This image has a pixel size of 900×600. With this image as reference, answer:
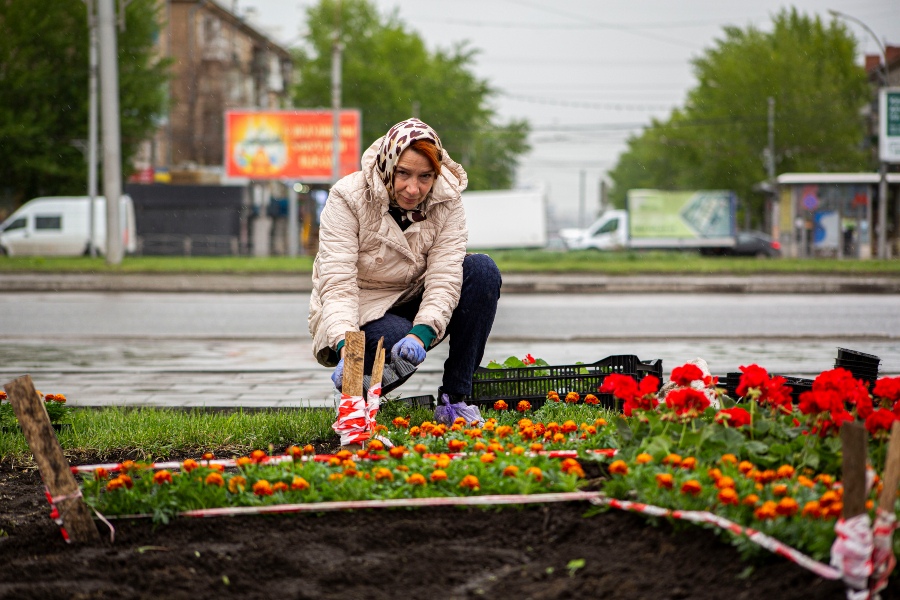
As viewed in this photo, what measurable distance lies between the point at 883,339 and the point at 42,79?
114 feet

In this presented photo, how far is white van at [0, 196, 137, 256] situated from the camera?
35938 millimetres

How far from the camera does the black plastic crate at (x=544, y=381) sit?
4629 mm

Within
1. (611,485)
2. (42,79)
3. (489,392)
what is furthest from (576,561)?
(42,79)

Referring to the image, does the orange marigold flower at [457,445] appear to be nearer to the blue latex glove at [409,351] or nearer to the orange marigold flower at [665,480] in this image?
the blue latex glove at [409,351]

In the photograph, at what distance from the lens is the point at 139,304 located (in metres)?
15.6

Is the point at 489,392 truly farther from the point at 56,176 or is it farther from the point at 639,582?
the point at 56,176

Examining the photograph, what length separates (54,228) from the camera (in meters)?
36.0

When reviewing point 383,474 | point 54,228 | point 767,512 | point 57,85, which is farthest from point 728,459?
point 57,85

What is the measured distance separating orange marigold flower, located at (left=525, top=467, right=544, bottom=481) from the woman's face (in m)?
1.54

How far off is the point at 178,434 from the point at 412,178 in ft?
5.18

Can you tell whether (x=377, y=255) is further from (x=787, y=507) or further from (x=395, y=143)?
(x=787, y=507)

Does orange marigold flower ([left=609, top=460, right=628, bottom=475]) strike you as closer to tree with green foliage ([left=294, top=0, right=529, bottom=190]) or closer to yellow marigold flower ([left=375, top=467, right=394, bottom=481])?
yellow marigold flower ([left=375, top=467, right=394, bottom=481])

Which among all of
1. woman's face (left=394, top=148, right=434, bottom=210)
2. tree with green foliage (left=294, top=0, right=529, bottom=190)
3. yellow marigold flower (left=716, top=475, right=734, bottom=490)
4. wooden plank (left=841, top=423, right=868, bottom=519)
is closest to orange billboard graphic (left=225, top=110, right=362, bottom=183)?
tree with green foliage (left=294, top=0, right=529, bottom=190)

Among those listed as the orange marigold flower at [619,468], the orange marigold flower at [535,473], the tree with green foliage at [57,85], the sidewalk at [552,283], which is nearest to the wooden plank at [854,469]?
the orange marigold flower at [619,468]
